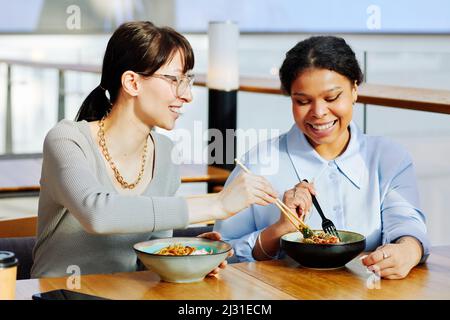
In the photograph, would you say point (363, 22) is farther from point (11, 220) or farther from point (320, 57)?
point (320, 57)

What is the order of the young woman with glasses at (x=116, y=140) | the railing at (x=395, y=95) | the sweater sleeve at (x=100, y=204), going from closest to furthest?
the sweater sleeve at (x=100, y=204) → the young woman with glasses at (x=116, y=140) → the railing at (x=395, y=95)

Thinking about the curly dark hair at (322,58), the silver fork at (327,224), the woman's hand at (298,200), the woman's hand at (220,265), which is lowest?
the woman's hand at (220,265)

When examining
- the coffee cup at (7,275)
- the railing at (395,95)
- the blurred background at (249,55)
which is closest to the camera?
the coffee cup at (7,275)

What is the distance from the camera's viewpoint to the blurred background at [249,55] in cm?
314

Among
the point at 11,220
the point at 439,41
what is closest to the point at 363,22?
the point at 439,41

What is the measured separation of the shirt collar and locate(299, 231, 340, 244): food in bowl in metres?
0.22

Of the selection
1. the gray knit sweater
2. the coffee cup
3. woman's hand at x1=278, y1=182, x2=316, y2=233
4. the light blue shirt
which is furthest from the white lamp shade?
the coffee cup

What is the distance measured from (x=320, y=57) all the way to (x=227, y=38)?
2188 millimetres

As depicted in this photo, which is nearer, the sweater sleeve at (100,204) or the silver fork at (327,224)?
the sweater sleeve at (100,204)

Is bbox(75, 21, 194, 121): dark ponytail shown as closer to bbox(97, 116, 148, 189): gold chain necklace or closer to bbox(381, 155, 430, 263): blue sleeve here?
bbox(97, 116, 148, 189): gold chain necklace

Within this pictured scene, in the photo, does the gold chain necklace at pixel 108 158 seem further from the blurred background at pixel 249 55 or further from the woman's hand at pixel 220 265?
the blurred background at pixel 249 55

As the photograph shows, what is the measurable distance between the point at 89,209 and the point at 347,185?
64 centimetres

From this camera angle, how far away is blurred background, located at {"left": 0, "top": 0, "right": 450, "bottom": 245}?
10.3 ft

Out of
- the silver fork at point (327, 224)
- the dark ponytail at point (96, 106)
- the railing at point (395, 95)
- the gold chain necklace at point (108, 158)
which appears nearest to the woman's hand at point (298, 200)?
the silver fork at point (327, 224)
